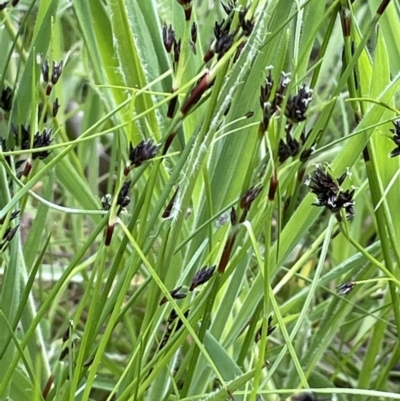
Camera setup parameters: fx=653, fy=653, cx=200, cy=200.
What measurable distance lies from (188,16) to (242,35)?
0.04m

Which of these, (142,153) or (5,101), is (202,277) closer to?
(142,153)

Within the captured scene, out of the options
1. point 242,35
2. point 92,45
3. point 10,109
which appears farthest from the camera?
point 92,45

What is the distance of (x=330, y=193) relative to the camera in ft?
1.08

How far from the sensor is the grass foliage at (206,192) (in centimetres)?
33

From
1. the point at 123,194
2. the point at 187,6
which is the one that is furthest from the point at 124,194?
the point at 187,6

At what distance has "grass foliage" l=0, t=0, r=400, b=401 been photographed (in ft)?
1.07

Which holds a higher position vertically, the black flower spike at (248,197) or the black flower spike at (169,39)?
the black flower spike at (169,39)

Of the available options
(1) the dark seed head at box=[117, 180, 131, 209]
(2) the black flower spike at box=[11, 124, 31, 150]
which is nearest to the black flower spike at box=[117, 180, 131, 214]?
(1) the dark seed head at box=[117, 180, 131, 209]

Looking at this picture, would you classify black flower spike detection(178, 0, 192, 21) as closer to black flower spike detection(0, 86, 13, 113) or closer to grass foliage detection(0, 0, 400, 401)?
grass foliage detection(0, 0, 400, 401)

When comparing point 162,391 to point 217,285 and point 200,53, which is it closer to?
point 217,285

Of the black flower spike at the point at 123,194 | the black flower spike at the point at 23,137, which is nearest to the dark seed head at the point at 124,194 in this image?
the black flower spike at the point at 123,194

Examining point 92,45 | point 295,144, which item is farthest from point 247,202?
point 92,45

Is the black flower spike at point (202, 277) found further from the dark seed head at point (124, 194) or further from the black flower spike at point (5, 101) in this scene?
the black flower spike at point (5, 101)

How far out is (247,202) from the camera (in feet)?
1.06
